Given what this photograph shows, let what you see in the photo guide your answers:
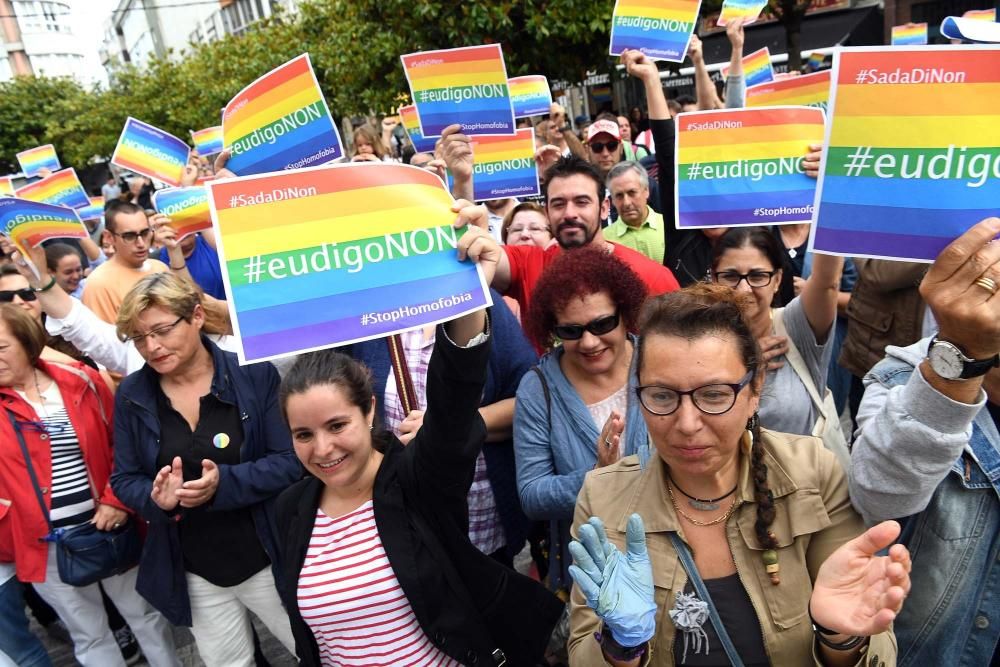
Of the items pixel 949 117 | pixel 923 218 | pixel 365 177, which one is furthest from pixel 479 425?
pixel 949 117

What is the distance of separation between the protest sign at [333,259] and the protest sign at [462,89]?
2.49 meters

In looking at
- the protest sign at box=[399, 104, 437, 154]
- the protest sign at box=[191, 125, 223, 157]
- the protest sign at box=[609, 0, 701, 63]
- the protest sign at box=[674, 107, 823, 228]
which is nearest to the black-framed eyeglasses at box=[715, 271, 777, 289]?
the protest sign at box=[674, 107, 823, 228]

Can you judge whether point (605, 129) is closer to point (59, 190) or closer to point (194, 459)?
point (194, 459)

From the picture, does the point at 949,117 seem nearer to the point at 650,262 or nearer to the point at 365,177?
→ the point at 365,177

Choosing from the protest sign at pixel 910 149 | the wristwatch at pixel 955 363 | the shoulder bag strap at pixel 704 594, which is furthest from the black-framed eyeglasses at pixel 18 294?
the wristwatch at pixel 955 363

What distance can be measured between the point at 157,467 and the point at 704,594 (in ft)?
7.00

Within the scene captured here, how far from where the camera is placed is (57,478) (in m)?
3.20

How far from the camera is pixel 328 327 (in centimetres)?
194

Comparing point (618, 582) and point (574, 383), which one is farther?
point (574, 383)

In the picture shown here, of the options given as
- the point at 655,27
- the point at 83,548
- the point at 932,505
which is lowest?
the point at 83,548

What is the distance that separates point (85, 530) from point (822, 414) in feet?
9.95

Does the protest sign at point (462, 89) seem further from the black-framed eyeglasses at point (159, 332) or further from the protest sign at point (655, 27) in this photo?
the black-framed eyeglasses at point (159, 332)

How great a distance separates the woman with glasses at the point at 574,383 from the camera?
246 cm

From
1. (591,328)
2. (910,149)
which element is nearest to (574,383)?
(591,328)
